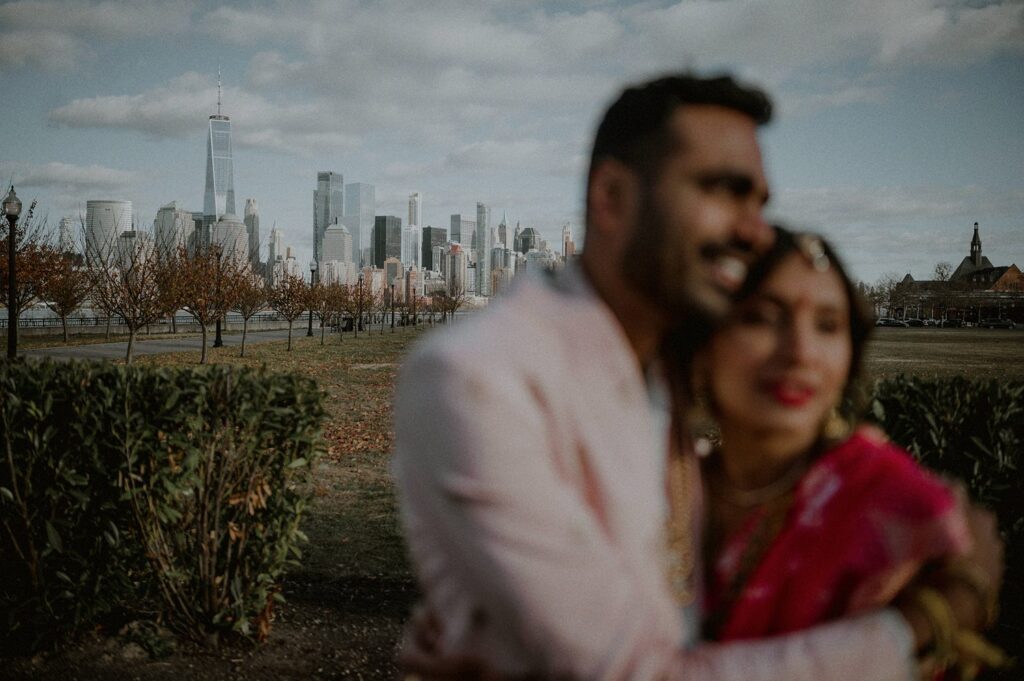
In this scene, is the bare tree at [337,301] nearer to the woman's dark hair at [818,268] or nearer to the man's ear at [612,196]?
the woman's dark hair at [818,268]

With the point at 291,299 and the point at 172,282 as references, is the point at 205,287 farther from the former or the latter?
the point at 291,299

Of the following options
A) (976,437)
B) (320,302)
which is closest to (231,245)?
(320,302)

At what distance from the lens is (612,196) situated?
123 cm

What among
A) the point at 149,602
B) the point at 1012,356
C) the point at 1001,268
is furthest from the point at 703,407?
the point at 1001,268

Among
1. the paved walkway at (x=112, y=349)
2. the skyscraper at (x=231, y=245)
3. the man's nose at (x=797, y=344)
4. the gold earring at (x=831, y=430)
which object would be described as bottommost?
the paved walkway at (x=112, y=349)

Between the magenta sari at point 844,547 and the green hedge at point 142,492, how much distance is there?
3.94m

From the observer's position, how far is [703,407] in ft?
5.25

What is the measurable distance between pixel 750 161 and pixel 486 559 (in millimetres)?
772

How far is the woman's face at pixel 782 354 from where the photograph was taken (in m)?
1.40

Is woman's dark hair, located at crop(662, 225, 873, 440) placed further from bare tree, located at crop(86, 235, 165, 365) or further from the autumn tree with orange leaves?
the autumn tree with orange leaves

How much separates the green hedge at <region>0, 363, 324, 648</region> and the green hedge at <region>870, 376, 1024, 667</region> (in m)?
3.71

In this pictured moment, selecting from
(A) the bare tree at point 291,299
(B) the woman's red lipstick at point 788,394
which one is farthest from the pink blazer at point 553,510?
(A) the bare tree at point 291,299

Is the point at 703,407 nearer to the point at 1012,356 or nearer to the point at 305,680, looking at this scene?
the point at 305,680

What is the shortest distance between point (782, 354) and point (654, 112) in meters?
0.52
